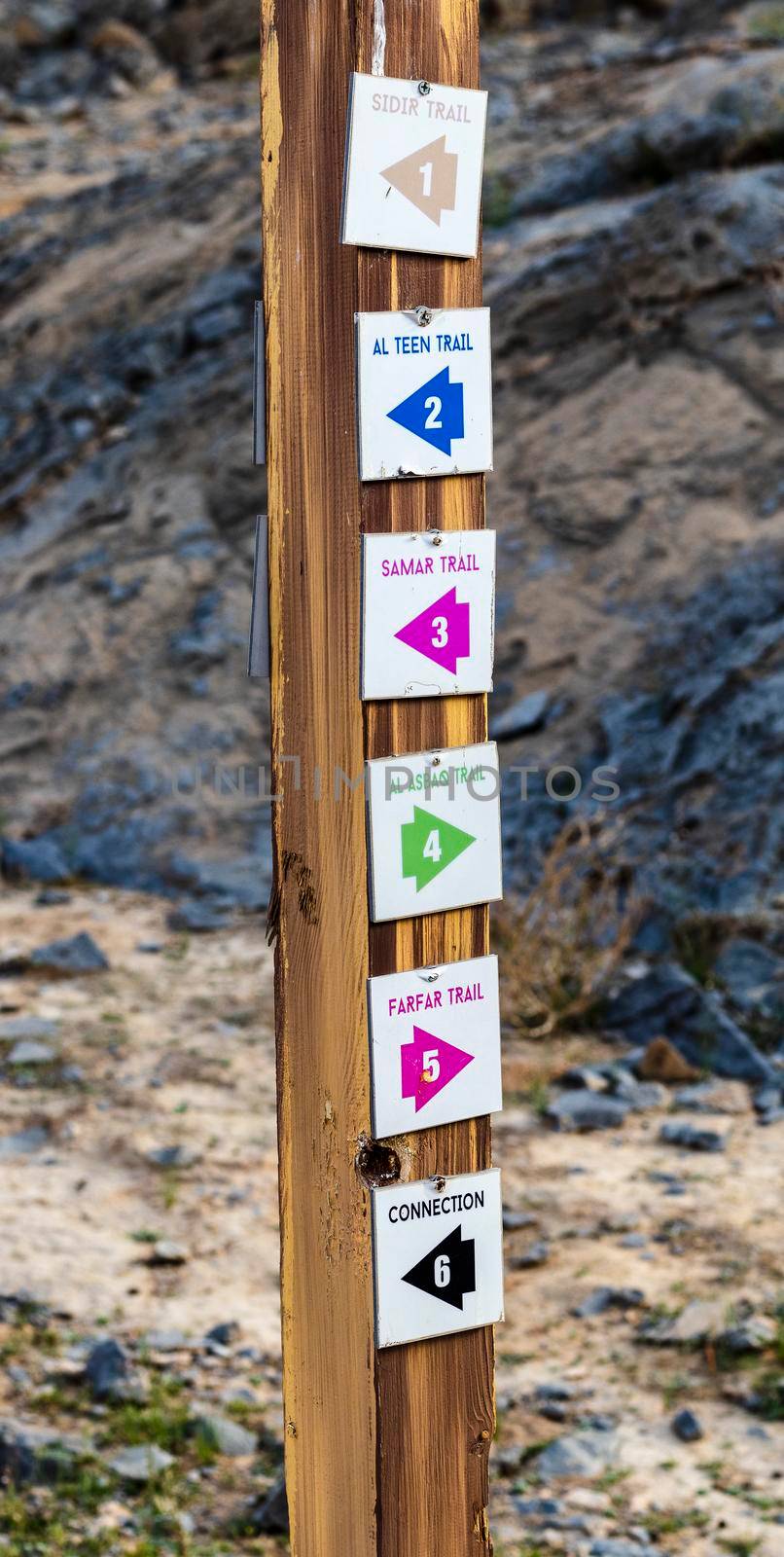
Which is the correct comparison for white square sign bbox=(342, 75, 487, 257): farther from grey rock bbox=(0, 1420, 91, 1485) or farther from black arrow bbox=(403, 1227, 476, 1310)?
grey rock bbox=(0, 1420, 91, 1485)

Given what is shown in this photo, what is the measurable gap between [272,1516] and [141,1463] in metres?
0.30

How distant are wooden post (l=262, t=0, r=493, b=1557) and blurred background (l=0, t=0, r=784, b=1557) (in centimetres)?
127

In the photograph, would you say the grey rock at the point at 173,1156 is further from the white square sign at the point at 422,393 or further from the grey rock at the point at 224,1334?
the white square sign at the point at 422,393

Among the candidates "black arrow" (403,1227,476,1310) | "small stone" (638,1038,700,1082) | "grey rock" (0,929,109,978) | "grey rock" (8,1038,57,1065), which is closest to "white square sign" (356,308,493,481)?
"black arrow" (403,1227,476,1310)

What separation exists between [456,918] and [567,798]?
440cm

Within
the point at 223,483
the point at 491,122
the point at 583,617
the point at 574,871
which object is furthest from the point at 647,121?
the point at 574,871

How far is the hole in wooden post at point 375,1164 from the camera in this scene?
175cm

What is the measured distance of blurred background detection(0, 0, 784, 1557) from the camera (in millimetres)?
3264

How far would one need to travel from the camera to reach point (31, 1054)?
203 inches

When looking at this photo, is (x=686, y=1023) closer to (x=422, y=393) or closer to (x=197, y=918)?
(x=197, y=918)

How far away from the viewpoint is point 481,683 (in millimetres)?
1768

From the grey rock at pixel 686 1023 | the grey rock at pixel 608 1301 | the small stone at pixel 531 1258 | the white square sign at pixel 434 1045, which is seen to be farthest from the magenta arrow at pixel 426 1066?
the grey rock at pixel 686 1023

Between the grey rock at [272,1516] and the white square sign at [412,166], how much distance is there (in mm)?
2246

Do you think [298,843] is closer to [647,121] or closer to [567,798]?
[567,798]
